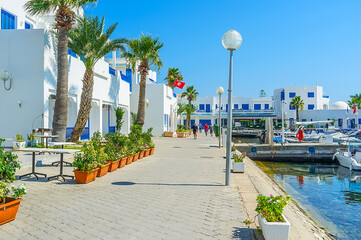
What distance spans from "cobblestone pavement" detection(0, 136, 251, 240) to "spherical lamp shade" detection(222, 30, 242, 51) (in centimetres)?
374

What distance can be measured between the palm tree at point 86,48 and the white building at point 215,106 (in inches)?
1692

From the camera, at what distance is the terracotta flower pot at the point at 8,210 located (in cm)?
458

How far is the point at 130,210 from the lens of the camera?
5.59 m

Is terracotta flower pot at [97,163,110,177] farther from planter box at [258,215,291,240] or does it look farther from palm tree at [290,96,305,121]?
palm tree at [290,96,305,121]

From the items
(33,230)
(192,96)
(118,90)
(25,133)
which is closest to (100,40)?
(25,133)

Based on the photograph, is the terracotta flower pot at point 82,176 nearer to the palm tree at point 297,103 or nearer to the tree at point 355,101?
the palm tree at point 297,103

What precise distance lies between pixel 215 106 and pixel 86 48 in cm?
5435

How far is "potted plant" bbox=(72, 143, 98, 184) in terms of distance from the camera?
26.1 ft

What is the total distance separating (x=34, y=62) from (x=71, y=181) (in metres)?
8.91

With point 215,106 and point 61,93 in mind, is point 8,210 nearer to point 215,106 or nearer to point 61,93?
point 61,93

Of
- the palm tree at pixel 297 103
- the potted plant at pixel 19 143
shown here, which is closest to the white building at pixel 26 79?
the potted plant at pixel 19 143

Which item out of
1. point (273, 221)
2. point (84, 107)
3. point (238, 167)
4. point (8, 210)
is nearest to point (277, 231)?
point (273, 221)

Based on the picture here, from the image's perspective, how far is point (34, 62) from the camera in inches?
580

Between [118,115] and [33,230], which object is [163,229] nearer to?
[33,230]
